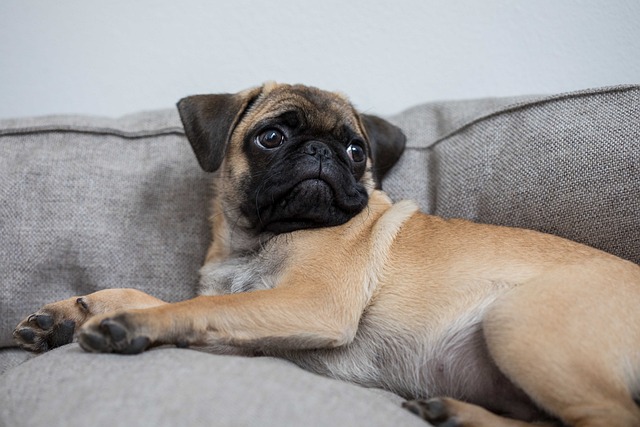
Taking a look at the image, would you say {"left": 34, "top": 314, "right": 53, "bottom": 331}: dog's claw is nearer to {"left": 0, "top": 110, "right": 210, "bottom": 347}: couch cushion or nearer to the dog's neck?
{"left": 0, "top": 110, "right": 210, "bottom": 347}: couch cushion

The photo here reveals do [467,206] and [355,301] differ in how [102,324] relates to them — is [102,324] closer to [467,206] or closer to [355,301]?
[355,301]

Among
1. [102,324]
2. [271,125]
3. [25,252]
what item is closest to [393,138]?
[271,125]

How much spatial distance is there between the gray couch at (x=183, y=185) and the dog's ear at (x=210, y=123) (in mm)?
461

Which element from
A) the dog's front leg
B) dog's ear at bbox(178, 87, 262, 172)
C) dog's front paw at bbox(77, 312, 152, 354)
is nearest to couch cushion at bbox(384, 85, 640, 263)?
dog's ear at bbox(178, 87, 262, 172)

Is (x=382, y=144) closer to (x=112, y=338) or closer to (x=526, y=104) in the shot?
(x=526, y=104)

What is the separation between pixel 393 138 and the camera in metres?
2.58

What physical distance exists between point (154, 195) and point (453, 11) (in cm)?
196

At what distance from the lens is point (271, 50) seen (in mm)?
3240

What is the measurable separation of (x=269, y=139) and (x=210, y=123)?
0.25m

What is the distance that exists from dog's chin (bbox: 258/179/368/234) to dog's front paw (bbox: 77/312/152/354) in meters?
0.69

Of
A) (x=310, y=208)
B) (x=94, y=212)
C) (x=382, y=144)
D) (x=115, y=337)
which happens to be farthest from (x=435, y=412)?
(x=94, y=212)

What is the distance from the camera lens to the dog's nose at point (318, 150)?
6.72 feet

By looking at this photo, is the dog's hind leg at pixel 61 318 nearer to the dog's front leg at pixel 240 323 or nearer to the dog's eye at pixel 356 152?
the dog's front leg at pixel 240 323

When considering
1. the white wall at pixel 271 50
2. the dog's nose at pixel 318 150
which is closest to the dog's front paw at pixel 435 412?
the dog's nose at pixel 318 150
